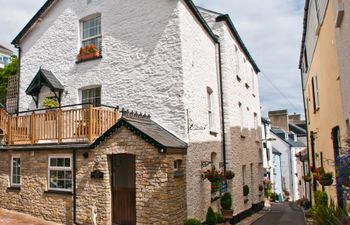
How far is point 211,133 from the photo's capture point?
1352cm

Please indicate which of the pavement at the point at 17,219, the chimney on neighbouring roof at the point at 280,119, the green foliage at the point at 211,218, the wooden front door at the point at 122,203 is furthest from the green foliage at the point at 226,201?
the chimney on neighbouring roof at the point at 280,119

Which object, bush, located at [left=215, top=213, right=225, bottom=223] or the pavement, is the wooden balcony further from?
bush, located at [left=215, top=213, right=225, bottom=223]

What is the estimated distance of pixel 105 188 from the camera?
10328mm

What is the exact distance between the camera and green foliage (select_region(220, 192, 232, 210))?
528 inches

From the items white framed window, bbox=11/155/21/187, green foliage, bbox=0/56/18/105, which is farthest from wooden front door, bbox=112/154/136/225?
green foliage, bbox=0/56/18/105

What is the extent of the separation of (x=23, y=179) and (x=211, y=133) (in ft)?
25.3

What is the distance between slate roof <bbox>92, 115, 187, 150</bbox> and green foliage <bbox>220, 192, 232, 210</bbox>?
4170 mm

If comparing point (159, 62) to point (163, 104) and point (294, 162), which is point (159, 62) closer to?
point (163, 104)

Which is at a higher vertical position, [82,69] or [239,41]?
[239,41]

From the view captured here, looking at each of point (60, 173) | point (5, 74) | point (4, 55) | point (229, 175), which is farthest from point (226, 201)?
point (4, 55)

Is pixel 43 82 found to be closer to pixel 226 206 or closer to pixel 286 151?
pixel 226 206

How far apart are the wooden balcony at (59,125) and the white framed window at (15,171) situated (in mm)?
690

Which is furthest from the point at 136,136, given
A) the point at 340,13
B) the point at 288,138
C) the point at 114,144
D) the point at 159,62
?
the point at 288,138

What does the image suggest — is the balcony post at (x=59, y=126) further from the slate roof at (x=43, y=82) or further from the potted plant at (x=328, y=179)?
the potted plant at (x=328, y=179)
